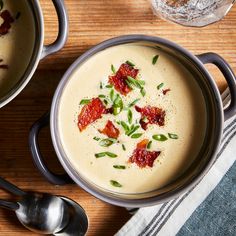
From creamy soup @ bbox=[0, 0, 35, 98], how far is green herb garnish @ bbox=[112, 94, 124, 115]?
23cm

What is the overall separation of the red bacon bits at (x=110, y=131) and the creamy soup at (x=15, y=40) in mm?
237

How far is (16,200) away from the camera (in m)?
1.41

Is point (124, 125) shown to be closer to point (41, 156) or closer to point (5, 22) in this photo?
point (41, 156)

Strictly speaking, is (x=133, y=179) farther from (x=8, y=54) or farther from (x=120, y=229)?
(x=8, y=54)

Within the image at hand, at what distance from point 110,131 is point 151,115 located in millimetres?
100

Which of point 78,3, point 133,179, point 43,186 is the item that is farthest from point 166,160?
point 78,3

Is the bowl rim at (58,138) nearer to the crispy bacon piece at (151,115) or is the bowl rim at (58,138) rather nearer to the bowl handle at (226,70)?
the bowl handle at (226,70)

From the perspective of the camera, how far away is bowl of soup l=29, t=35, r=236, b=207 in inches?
50.5

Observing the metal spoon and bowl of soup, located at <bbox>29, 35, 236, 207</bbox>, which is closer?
bowl of soup, located at <bbox>29, 35, 236, 207</bbox>

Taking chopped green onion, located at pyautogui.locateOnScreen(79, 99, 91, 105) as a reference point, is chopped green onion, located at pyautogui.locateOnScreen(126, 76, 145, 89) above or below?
above

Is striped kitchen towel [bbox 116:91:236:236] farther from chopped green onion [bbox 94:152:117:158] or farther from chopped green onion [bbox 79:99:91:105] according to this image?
chopped green onion [bbox 79:99:91:105]

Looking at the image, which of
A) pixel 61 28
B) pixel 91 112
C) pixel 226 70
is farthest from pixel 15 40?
pixel 226 70

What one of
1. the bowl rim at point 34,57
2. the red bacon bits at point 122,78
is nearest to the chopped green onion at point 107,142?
the red bacon bits at point 122,78

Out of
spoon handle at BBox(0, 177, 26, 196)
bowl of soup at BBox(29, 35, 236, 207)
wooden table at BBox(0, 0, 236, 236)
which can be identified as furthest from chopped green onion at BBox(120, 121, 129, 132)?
spoon handle at BBox(0, 177, 26, 196)
